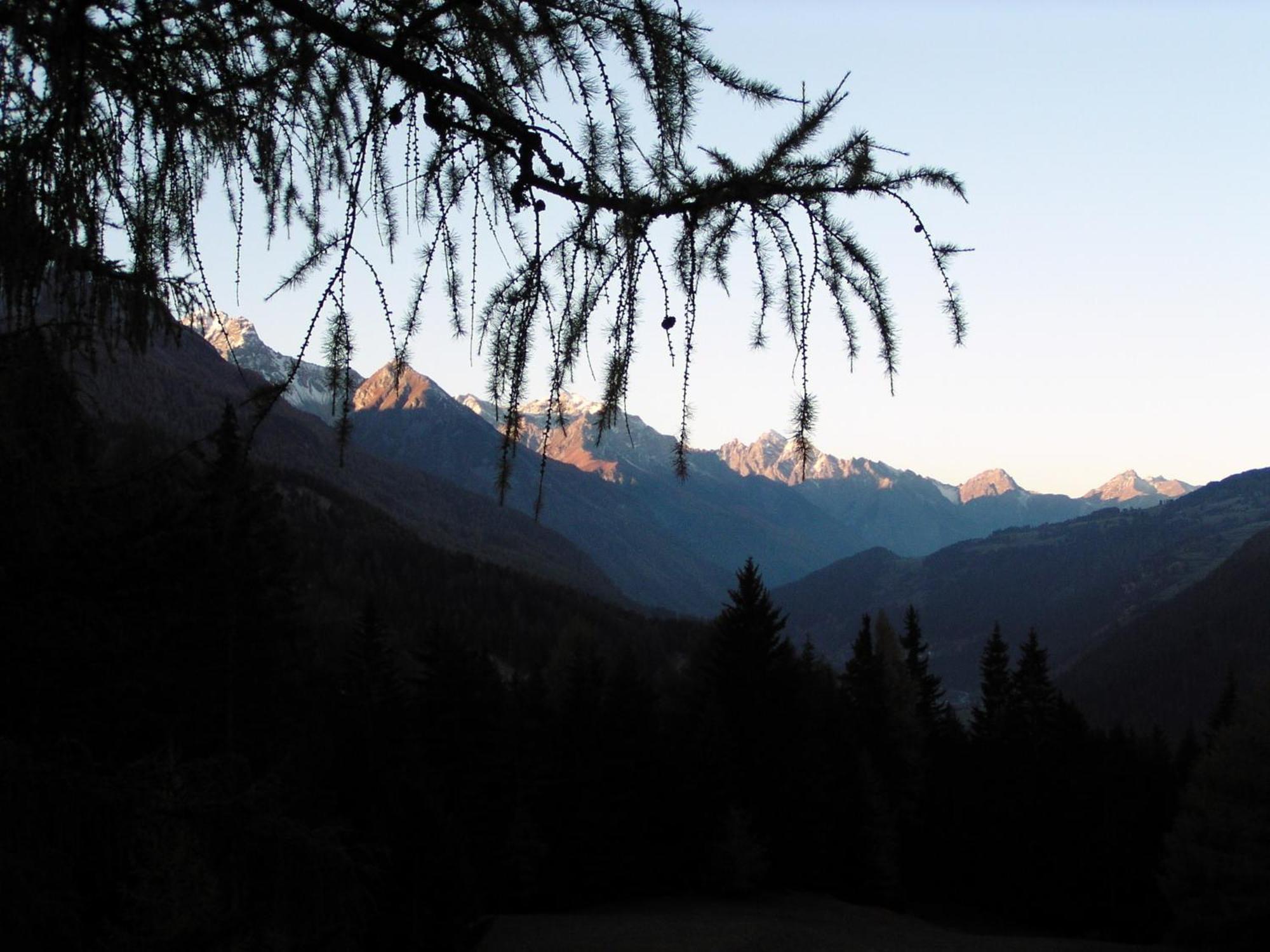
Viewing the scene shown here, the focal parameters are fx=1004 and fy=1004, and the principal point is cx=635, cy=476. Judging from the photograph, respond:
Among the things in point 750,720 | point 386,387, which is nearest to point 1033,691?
point 750,720

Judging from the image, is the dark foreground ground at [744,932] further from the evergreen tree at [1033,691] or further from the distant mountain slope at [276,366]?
the distant mountain slope at [276,366]

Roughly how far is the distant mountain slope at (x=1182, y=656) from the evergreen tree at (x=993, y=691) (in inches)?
3554

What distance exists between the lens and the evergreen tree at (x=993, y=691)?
45156 mm

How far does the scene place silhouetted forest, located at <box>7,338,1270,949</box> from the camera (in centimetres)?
486

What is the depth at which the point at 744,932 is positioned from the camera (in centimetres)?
2477

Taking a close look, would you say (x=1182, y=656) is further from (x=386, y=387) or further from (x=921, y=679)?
(x=386, y=387)

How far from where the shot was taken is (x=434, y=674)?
97.6 feet

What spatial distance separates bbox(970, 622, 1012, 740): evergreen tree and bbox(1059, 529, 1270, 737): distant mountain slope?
9028 cm

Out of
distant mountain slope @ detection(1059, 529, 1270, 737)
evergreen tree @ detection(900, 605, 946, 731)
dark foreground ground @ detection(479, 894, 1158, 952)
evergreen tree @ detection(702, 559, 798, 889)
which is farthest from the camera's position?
distant mountain slope @ detection(1059, 529, 1270, 737)

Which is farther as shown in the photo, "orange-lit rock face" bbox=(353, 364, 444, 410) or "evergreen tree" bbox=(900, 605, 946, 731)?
"evergreen tree" bbox=(900, 605, 946, 731)

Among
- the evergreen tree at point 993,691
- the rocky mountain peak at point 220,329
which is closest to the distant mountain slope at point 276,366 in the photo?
the rocky mountain peak at point 220,329

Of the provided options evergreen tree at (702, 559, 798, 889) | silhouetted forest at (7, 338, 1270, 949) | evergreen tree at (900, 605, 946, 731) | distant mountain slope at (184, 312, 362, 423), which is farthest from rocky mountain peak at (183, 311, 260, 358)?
evergreen tree at (900, 605, 946, 731)

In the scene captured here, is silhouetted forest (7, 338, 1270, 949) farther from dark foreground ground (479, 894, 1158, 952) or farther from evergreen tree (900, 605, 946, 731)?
dark foreground ground (479, 894, 1158, 952)

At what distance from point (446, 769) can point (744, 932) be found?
29.7 feet
